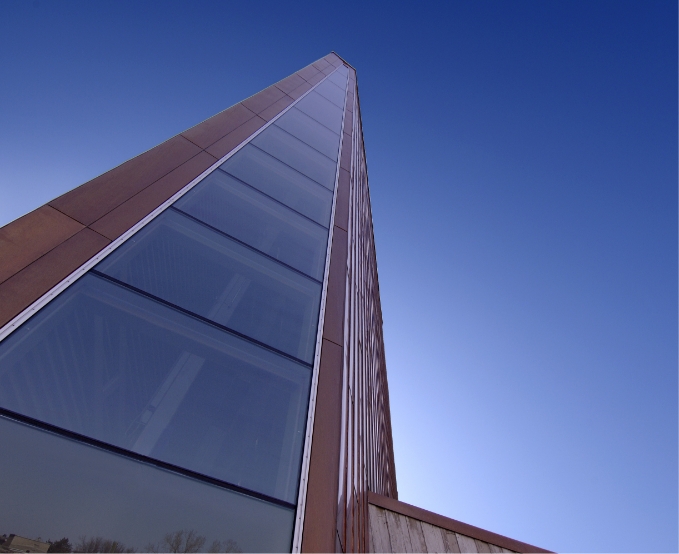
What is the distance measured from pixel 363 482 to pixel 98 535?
2.53 m

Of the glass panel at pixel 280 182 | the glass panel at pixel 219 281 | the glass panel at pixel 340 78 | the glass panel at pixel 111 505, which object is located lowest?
the glass panel at pixel 111 505

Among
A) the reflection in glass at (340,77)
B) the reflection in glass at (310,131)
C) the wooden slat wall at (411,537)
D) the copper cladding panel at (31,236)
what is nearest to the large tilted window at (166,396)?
the copper cladding panel at (31,236)

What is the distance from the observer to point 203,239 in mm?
4562

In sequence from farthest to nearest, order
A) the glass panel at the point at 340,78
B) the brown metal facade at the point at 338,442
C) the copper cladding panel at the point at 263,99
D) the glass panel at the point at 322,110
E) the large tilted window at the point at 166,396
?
1. the glass panel at the point at 340,78
2. the glass panel at the point at 322,110
3. the copper cladding panel at the point at 263,99
4. the brown metal facade at the point at 338,442
5. the large tilted window at the point at 166,396

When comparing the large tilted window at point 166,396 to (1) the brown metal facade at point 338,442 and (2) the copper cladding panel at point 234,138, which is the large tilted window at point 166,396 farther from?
(2) the copper cladding panel at point 234,138

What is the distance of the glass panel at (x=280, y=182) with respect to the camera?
20.1 ft

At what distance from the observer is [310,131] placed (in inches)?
373

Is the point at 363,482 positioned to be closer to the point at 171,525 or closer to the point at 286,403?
the point at 286,403

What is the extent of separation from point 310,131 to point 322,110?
247cm

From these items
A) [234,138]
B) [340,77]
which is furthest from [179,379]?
[340,77]

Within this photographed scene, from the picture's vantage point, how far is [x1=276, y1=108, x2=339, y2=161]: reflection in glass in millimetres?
8766

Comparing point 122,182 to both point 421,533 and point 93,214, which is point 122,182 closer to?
point 93,214

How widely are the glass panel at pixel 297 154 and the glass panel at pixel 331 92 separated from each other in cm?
520

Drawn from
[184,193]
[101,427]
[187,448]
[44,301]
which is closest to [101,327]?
[44,301]
